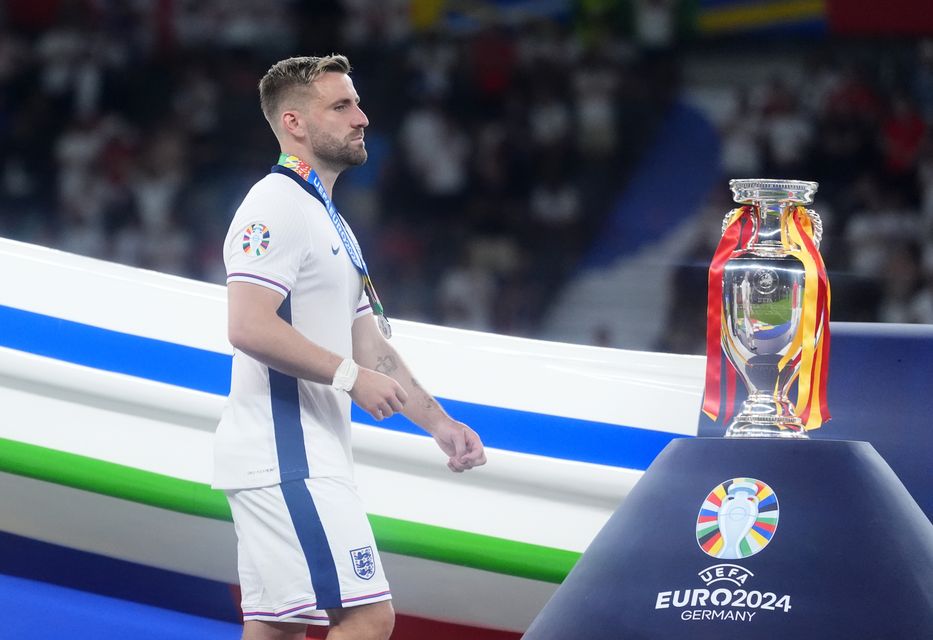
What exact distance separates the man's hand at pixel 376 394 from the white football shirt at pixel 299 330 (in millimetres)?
96

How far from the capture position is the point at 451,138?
5609 millimetres

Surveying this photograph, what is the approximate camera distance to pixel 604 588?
1.50m

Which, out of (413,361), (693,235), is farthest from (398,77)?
(413,361)

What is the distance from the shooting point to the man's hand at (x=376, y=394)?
Result: 5.11 feet

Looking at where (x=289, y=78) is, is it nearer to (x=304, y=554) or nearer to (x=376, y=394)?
(x=376, y=394)

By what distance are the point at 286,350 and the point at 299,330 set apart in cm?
10

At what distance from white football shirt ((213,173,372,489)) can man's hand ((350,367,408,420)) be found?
0.10 meters

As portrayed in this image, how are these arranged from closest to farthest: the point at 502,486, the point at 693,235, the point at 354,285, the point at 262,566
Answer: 1. the point at 262,566
2. the point at 354,285
3. the point at 502,486
4. the point at 693,235

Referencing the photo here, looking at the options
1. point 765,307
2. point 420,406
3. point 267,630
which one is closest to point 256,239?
point 420,406

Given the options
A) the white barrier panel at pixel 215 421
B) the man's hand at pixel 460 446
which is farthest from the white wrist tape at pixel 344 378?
the white barrier panel at pixel 215 421

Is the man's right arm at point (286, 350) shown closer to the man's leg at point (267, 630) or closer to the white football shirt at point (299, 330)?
the white football shirt at point (299, 330)

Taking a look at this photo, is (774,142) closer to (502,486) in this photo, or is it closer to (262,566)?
(502,486)

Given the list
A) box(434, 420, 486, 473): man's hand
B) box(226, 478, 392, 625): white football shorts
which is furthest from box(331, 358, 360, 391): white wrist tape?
box(434, 420, 486, 473): man's hand

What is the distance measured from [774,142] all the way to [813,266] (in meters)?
3.99
